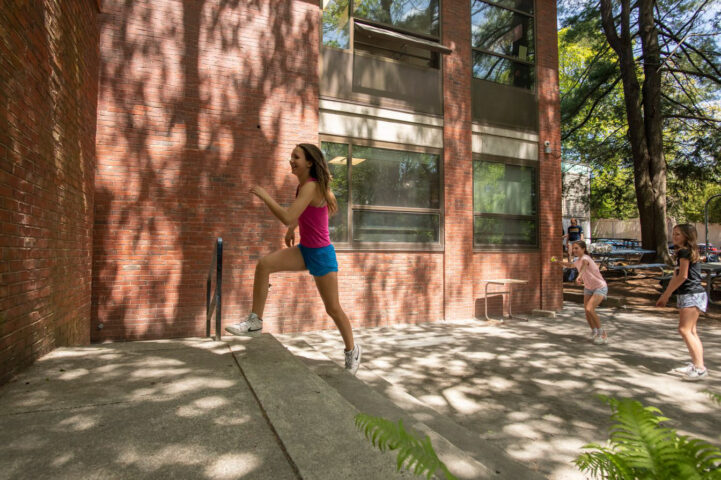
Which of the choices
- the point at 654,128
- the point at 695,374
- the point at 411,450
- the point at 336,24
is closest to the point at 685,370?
the point at 695,374

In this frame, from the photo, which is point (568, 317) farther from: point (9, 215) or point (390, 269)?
point (9, 215)

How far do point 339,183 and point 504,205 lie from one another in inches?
154

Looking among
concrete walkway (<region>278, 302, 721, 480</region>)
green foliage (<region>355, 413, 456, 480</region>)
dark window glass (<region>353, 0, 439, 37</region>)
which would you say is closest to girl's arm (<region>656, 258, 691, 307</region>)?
concrete walkway (<region>278, 302, 721, 480</region>)

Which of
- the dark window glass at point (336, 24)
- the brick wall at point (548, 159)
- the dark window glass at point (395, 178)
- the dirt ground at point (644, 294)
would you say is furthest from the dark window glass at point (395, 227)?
the dirt ground at point (644, 294)

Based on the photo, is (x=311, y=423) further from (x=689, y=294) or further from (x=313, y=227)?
(x=689, y=294)

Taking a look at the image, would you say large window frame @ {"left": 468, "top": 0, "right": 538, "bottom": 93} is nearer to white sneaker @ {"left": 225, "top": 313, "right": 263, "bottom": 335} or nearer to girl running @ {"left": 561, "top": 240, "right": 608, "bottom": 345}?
girl running @ {"left": 561, "top": 240, "right": 608, "bottom": 345}

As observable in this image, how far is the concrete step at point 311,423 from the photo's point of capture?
1.96m

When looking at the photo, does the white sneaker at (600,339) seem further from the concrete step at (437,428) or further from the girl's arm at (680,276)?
the concrete step at (437,428)

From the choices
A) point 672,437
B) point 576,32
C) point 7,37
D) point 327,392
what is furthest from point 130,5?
point 576,32

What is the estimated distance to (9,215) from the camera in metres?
3.07

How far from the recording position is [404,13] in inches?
341

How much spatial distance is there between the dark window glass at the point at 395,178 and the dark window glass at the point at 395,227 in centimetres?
20

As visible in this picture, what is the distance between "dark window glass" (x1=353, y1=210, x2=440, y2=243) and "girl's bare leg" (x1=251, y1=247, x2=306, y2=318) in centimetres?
402

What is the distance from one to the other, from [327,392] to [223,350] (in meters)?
1.59
